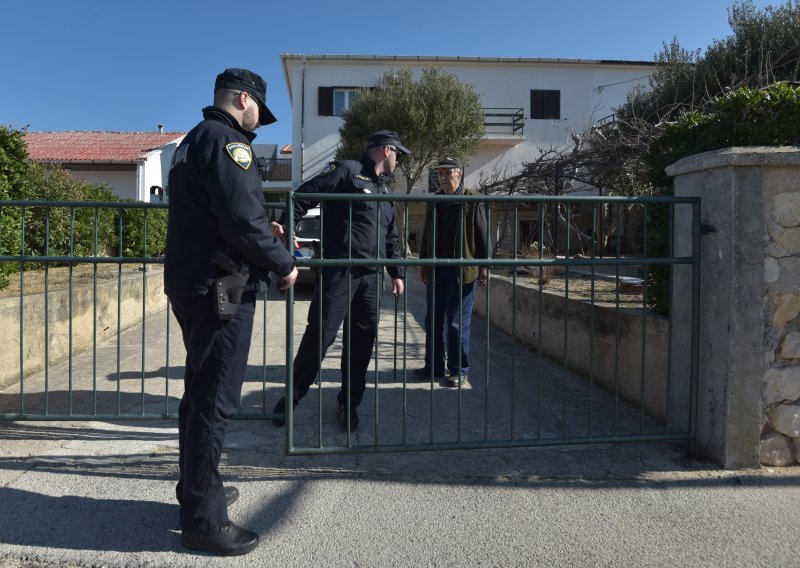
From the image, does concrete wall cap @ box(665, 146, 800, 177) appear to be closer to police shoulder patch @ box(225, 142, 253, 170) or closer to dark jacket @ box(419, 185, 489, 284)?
dark jacket @ box(419, 185, 489, 284)

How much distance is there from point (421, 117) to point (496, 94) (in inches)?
300

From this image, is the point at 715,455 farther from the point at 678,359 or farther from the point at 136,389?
the point at 136,389

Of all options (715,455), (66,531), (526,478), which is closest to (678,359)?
(715,455)

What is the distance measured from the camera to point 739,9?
15094mm

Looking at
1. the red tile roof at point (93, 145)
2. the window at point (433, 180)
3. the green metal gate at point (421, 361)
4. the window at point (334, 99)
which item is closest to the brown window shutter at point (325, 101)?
the window at point (334, 99)

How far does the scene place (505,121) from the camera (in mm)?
27141

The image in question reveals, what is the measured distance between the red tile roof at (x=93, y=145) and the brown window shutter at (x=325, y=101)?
699cm

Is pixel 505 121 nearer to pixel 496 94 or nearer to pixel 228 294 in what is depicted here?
pixel 496 94

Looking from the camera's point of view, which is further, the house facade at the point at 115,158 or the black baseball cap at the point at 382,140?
the house facade at the point at 115,158

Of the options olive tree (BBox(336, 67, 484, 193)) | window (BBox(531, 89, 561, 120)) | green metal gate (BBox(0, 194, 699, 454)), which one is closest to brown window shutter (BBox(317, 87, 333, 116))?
olive tree (BBox(336, 67, 484, 193))

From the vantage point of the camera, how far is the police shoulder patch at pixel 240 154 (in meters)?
2.38

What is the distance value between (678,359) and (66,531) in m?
3.30

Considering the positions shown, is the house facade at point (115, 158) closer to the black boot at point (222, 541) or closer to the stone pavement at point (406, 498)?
the stone pavement at point (406, 498)

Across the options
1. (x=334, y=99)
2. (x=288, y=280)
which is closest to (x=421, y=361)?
(x=288, y=280)
